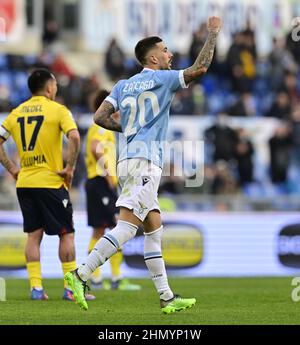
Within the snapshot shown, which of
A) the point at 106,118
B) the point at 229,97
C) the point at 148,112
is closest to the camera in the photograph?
the point at 148,112

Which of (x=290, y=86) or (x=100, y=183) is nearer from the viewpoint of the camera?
(x=100, y=183)

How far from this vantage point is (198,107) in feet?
78.4

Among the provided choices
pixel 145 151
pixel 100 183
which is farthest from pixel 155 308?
pixel 100 183

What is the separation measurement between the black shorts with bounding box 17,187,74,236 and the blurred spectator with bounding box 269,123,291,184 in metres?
11.3

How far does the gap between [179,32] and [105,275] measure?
10357 mm

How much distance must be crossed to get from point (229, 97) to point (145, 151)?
51.2 feet

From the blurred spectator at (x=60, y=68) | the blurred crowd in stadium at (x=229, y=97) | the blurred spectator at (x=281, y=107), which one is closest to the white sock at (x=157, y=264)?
the blurred crowd in stadium at (x=229, y=97)

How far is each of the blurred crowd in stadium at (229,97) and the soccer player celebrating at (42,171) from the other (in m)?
8.15

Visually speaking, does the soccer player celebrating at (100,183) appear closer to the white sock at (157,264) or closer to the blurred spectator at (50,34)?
the white sock at (157,264)

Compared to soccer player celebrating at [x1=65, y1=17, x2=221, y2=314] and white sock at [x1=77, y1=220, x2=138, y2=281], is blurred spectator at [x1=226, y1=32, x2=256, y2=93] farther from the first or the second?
white sock at [x1=77, y1=220, x2=138, y2=281]

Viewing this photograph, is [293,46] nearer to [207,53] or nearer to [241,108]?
[241,108]

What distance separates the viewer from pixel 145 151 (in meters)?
10.1
